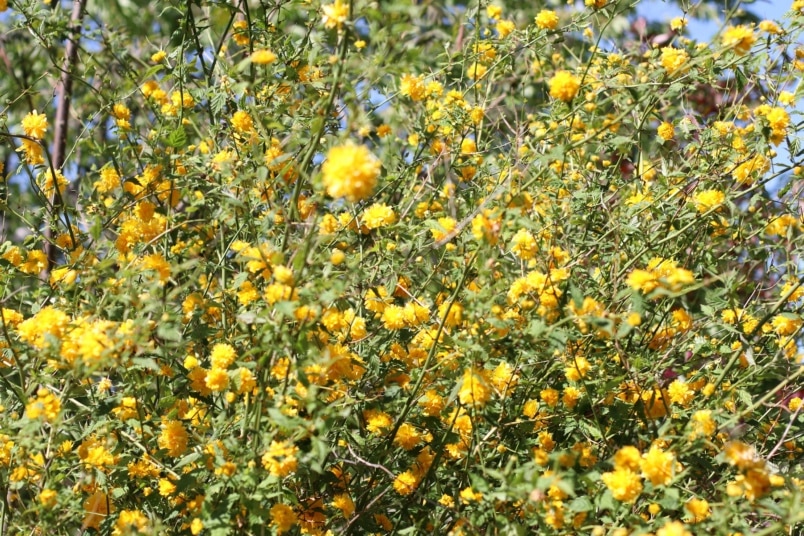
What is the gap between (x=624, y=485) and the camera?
61.6 inches

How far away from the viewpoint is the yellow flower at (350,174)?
1.36 meters

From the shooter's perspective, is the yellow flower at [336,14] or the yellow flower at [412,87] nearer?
the yellow flower at [336,14]

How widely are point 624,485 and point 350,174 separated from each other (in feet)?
2.50

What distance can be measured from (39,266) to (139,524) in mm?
942

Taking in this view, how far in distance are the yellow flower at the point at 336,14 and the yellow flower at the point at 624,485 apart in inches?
37.8

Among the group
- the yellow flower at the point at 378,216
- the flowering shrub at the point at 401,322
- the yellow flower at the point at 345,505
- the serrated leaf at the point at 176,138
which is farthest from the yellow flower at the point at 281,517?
the serrated leaf at the point at 176,138

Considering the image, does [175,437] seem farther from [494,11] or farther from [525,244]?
[494,11]

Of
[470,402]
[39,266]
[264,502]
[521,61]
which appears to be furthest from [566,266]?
[521,61]

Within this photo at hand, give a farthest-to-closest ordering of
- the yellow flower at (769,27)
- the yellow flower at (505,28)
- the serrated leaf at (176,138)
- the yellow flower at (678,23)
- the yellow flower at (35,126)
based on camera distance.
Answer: the yellow flower at (505,28), the yellow flower at (678,23), the yellow flower at (35,126), the serrated leaf at (176,138), the yellow flower at (769,27)

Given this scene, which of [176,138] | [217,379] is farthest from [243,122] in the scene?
[217,379]

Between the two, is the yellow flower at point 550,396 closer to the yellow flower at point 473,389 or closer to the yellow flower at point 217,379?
the yellow flower at point 473,389

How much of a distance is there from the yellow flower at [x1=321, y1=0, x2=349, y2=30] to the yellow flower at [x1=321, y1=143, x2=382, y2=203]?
26 centimetres

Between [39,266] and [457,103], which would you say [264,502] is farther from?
[457,103]

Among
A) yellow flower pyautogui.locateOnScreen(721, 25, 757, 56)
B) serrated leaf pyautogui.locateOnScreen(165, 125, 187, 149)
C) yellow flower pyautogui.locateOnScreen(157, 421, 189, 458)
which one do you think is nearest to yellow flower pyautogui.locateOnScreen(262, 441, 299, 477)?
yellow flower pyautogui.locateOnScreen(157, 421, 189, 458)
